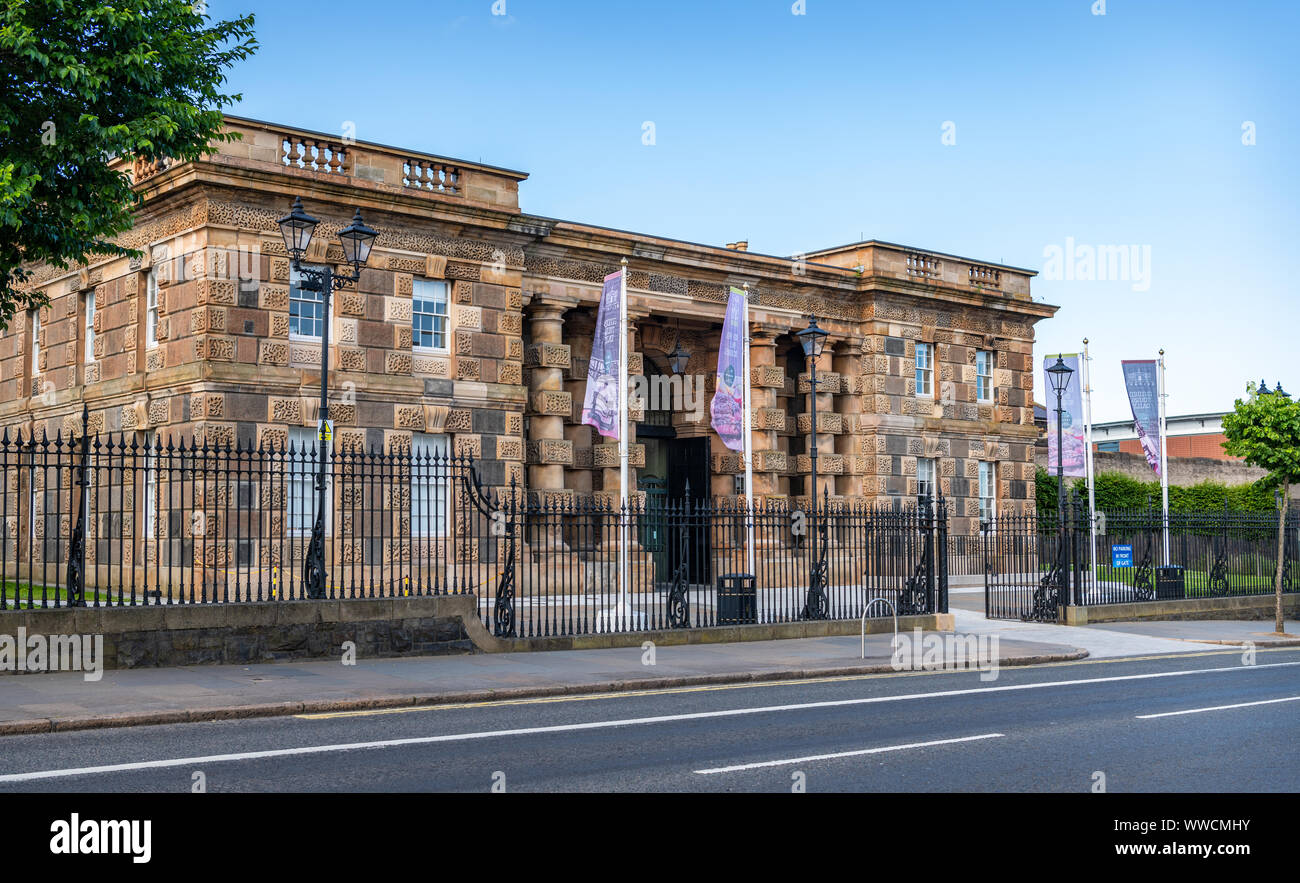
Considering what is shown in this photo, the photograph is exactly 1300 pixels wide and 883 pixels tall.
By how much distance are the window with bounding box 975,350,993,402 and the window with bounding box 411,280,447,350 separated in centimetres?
1933

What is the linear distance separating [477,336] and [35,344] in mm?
11626

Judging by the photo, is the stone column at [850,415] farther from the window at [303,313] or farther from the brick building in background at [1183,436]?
the brick building in background at [1183,436]

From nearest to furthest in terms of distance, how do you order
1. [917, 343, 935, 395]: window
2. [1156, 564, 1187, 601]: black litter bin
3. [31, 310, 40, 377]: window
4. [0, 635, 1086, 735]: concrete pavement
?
1. [0, 635, 1086, 735]: concrete pavement
2. [1156, 564, 1187, 601]: black litter bin
3. [31, 310, 40, 377]: window
4. [917, 343, 935, 395]: window

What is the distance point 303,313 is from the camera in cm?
2652

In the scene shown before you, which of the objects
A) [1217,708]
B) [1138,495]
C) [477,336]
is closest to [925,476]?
[477,336]

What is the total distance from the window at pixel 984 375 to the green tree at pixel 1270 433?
7.32m

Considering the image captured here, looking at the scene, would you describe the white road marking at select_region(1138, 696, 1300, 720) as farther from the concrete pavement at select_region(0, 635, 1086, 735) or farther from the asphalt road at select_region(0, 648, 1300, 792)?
the concrete pavement at select_region(0, 635, 1086, 735)

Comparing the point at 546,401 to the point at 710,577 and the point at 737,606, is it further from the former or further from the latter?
the point at 737,606

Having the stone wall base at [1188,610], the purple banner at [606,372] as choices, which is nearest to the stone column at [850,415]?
the stone wall base at [1188,610]

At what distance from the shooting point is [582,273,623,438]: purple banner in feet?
91.7

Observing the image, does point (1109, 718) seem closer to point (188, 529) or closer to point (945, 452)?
point (188, 529)

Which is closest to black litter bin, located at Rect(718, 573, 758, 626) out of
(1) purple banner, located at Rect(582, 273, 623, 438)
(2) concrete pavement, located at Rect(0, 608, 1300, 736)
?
(2) concrete pavement, located at Rect(0, 608, 1300, 736)

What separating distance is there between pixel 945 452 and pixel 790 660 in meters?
21.5
